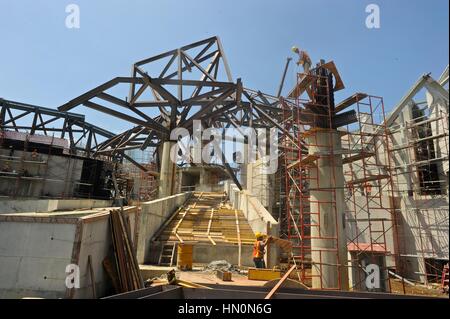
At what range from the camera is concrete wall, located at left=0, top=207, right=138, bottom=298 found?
6.95 metres

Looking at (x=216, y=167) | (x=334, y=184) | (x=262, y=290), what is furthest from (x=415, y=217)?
(x=216, y=167)

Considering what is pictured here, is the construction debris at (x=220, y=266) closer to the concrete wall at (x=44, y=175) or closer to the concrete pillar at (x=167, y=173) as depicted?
the concrete pillar at (x=167, y=173)

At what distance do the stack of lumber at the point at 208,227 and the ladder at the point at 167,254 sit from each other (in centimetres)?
47

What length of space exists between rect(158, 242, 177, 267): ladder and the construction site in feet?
0.29

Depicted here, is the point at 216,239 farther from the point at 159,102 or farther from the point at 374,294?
the point at 159,102

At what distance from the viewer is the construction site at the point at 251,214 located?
23.6 feet

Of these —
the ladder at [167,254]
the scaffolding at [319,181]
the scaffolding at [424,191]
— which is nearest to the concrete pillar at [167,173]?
the ladder at [167,254]

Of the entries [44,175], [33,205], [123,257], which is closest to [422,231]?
[123,257]

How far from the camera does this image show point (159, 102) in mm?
22328

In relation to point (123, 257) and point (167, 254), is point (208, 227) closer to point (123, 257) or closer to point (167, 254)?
point (167, 254)

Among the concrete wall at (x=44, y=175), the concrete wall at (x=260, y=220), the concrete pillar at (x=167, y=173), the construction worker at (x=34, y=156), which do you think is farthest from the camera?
the construction worker at (x=34, y=156)

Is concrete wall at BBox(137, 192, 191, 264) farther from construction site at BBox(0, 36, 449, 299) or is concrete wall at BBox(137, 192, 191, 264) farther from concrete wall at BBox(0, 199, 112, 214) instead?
concrete wall at BBox(0, 199, 112, 214)

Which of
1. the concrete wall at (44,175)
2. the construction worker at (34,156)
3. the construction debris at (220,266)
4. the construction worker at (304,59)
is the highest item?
the construction worker at (304,59)

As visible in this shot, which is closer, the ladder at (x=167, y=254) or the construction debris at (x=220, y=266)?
the construction debris at (x=220, y=266)
